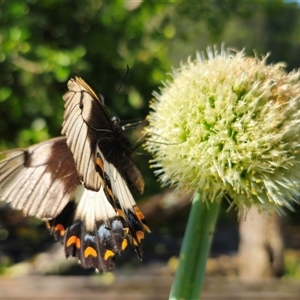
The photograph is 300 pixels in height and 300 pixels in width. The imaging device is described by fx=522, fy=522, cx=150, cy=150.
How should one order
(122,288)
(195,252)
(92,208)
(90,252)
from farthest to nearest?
(122,288) → (92,208) → (90,252) → (195,252)

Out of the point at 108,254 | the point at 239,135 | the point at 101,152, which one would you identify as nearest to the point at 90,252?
the point at 108,254

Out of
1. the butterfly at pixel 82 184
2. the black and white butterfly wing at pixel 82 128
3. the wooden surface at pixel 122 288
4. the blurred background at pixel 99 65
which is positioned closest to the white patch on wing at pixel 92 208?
the butterfly at pixel 82 184

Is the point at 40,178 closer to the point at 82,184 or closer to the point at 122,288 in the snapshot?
the point at 82,184

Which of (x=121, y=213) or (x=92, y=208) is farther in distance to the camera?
(x=92, y=208)

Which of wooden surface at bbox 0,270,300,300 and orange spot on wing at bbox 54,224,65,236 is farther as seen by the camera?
wooden surface at bbox 0,270,300,300

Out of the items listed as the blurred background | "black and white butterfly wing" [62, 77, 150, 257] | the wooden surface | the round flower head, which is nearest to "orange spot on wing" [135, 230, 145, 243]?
"black and white butterfly wing" [62, 77, 150, 257]

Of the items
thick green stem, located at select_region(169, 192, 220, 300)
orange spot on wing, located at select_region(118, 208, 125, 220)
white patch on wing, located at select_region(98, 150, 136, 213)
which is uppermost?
white patch on wing, located at select_region(98, 150, 136, 213)

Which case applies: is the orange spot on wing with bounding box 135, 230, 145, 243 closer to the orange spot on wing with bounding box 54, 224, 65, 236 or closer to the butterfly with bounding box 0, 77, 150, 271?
the butterfly with bounding box 0, 77, 150, 271
